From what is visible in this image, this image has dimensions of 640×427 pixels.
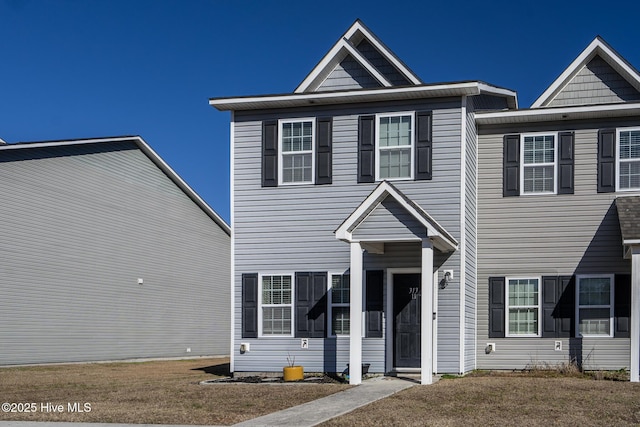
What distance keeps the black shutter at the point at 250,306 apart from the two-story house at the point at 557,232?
5090 mm

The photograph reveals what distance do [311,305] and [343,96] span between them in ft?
15.0

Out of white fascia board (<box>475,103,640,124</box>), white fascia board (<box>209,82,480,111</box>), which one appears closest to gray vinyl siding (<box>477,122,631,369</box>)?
white fascia board (<box>475,103,640,124</box>)

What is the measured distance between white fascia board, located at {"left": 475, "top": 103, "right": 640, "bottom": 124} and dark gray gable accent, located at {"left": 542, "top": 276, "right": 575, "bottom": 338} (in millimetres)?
3557

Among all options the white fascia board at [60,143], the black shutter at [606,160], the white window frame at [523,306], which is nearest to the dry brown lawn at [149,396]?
the white window frame at [523,306]

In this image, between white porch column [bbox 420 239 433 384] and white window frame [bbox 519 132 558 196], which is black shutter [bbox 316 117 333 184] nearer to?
white porch column [bbox 420 239 433 384]

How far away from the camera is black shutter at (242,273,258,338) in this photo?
758 inches

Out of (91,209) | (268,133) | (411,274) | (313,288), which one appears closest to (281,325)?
(313,288)

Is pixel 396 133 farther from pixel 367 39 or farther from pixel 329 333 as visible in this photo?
pixel 329 333

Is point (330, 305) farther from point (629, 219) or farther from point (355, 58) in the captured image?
point (629, 219)

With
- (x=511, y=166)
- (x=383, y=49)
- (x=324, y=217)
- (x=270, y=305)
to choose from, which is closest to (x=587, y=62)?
(x=511, y=166)

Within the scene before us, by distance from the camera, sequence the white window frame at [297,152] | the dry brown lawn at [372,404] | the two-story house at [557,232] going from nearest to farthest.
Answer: the dry brown lawn at [372,404], the two-story house at [557,232], the white window frame at [297,152]

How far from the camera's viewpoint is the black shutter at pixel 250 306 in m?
19.2

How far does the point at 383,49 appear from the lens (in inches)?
794

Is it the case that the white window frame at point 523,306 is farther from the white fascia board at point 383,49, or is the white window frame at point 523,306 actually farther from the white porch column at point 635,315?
the white fascia board at point 383,49
